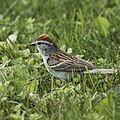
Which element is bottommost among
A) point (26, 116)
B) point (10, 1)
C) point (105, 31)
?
point (26, 116)

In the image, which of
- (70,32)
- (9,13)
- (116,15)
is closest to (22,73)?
(70,32)

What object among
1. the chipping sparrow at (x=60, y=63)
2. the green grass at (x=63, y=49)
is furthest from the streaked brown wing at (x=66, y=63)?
the green grass at (x=63, y=49)

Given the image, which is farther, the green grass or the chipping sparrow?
the chipping sparrow

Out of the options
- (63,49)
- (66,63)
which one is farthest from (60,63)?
(63,49)

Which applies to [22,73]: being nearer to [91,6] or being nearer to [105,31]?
[105,31]

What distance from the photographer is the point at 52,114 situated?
17.9 feet

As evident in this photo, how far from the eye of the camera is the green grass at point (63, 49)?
18.4 feet

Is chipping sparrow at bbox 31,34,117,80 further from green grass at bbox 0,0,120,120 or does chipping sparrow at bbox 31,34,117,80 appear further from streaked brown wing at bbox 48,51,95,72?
green grass at bbox 0,0,120,120

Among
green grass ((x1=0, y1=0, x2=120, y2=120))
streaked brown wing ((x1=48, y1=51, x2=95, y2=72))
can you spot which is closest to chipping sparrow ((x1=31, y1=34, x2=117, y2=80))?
streaked brown wing ((x1=48, y1=51, x2=95, y2=72))

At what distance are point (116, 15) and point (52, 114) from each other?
3706 mm

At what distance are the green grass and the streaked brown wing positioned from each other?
0.49 feet

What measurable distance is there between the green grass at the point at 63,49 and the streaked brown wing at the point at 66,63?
15 centimetres

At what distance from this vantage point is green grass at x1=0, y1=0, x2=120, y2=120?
5617 mm

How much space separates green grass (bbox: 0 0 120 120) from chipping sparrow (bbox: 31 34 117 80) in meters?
0.10
